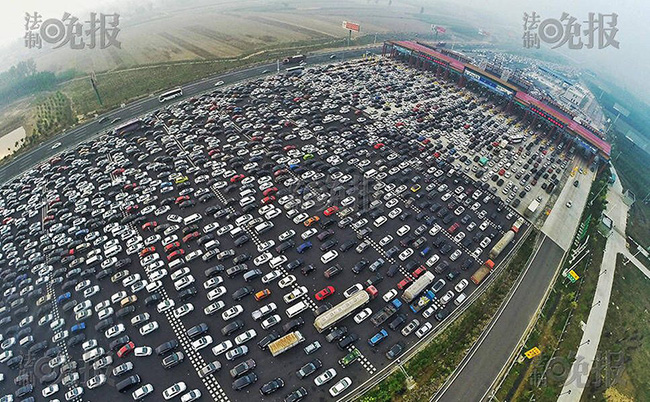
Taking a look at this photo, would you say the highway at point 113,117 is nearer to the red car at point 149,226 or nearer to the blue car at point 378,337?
the red car at point 149,226

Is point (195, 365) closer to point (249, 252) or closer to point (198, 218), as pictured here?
point (249, 252)

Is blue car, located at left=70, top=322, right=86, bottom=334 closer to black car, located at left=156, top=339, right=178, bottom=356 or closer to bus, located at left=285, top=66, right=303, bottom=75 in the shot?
black car, located at left=156, top=339, right=178, bottom=356

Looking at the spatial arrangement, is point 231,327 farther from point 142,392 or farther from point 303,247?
point 303,247

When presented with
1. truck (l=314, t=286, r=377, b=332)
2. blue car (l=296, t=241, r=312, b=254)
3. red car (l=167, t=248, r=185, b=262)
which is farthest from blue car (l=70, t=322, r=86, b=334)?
truck (l=314, t=286, r=377, b=332)

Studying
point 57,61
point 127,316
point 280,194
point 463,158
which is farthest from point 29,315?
point 57,61

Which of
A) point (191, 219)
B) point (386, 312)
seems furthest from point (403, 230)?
point (191, 219)

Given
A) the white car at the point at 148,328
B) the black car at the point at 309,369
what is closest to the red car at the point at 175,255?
the white car at the point at 148,328
